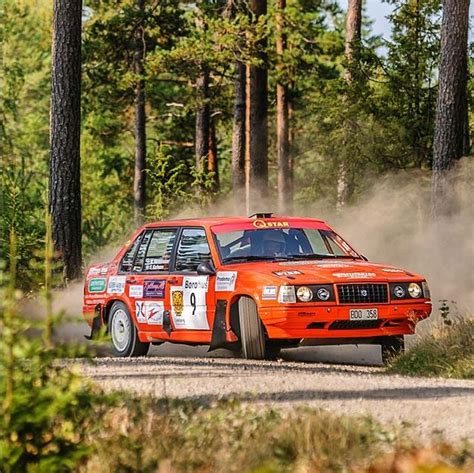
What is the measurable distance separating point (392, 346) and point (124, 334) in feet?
10.9

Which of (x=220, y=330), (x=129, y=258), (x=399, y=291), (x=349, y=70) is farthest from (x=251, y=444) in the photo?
(x=349, y=70)

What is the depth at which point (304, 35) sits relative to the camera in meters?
45.3

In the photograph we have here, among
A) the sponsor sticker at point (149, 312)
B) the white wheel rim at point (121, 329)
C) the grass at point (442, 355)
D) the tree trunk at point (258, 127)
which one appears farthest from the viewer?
the tree trunk at point (258, 127)

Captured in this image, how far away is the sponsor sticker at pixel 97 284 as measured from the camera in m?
17.8

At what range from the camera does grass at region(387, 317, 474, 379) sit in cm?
1440

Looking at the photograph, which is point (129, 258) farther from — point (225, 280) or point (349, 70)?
point (349, 70)

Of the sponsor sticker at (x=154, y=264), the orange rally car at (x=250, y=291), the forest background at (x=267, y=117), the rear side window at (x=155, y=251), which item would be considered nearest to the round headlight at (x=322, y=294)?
the orange rally car at (x=250, y=291)

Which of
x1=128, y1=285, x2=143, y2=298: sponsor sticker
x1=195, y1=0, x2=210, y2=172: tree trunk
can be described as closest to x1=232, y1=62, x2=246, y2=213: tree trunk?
x1=195, y1=0, x2=210, y2=172: tree trunk

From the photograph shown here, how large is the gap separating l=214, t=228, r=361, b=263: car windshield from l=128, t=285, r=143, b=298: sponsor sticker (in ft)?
3.87

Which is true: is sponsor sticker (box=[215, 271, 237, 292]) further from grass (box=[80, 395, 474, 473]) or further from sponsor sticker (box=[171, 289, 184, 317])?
grass (box=[80, 395, 474, 473])

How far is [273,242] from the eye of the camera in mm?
16594

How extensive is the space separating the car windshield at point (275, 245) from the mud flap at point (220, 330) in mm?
667

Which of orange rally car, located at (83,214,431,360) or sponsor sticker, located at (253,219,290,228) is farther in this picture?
sponsor sticker, located at (253,219,290,228)

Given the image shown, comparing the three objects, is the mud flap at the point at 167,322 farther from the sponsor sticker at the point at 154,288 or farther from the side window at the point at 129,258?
the side window at the point at 129,258
